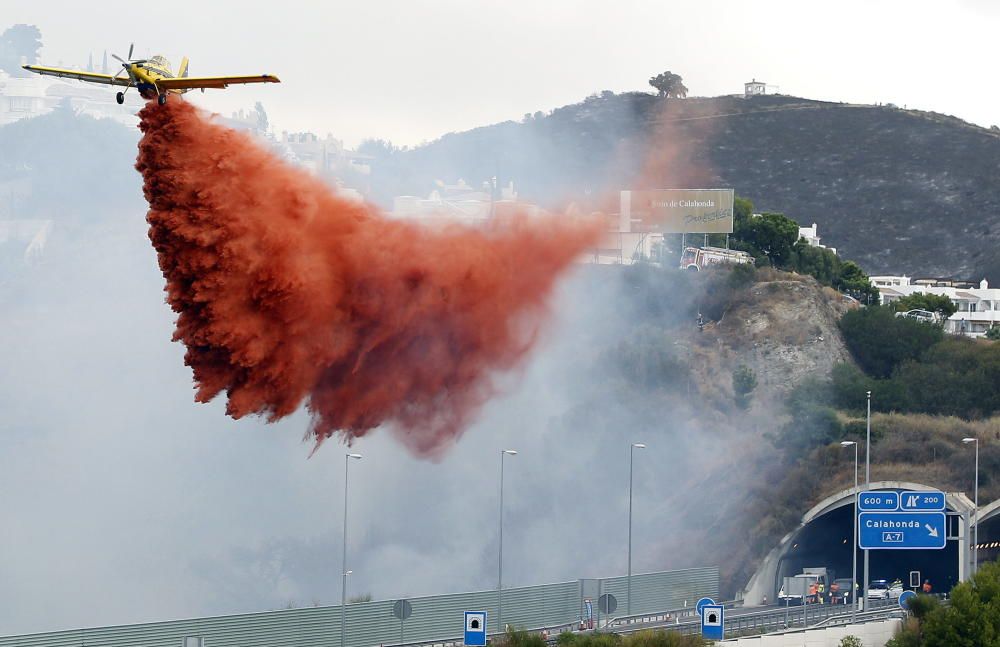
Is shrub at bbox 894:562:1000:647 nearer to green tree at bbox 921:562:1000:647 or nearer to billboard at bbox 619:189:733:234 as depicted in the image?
green tree at bbox 921:562:1000:647

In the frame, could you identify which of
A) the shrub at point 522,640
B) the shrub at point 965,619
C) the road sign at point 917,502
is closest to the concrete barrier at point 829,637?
the shrub at point 965,619

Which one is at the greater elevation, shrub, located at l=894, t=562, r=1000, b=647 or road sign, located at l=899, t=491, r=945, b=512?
road sign, located at l=899, t=491, r=945, b=512

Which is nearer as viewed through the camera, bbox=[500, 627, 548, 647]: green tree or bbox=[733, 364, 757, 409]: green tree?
bbox=[500, 627, 548, 647]: green tree

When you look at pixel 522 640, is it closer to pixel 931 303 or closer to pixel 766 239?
pixel 766 239

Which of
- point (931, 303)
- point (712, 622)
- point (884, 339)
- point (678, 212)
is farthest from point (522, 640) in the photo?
point (931, 303)

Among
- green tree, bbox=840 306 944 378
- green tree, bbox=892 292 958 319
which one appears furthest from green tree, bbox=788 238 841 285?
green tree, bbox=840 306 944 378
